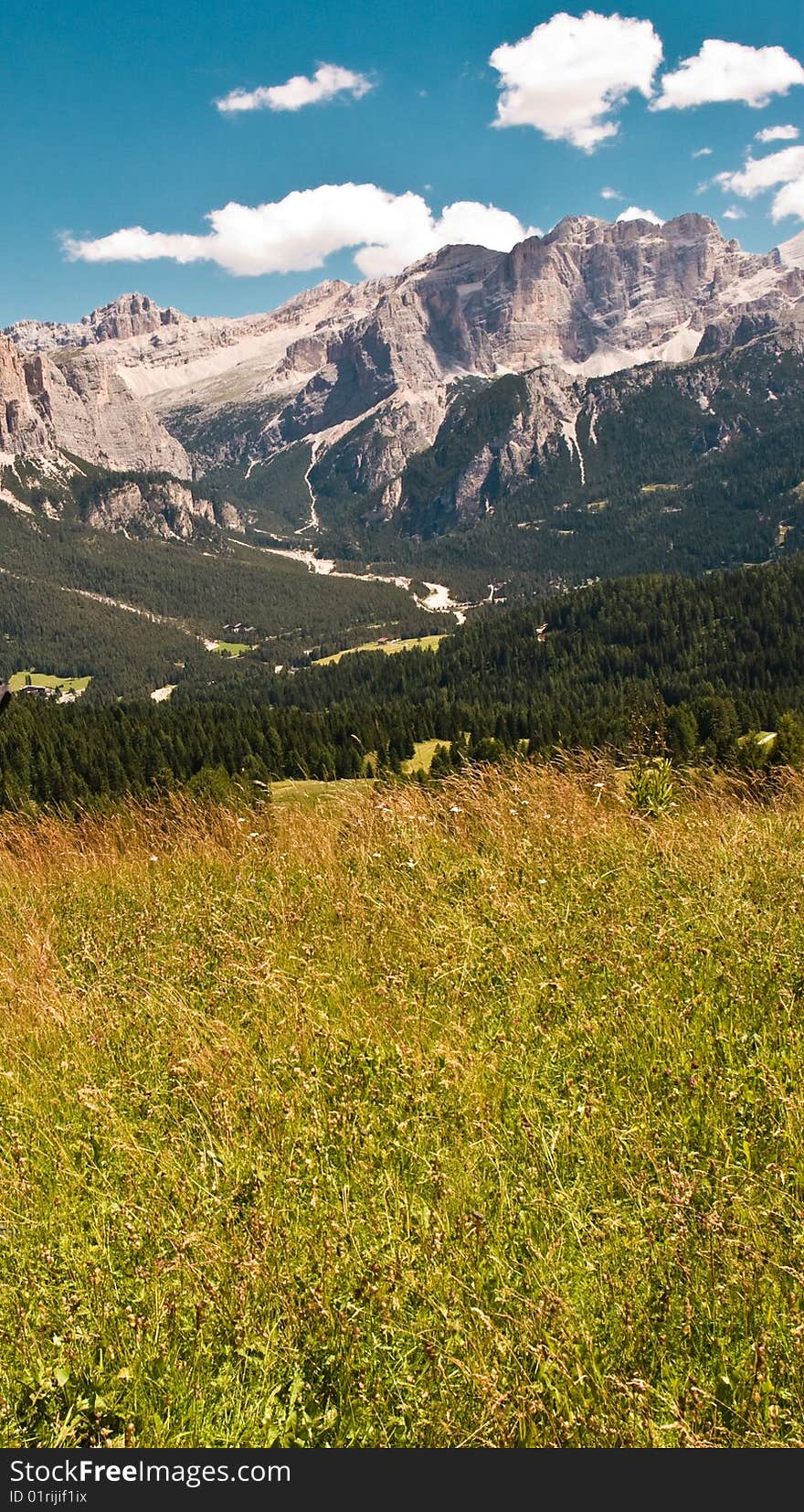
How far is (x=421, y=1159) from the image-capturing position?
4953 mm

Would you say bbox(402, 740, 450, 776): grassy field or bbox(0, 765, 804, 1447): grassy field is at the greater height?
bbox(0, 765, 804, 1447): grassy field

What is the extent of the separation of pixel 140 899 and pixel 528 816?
5151mm

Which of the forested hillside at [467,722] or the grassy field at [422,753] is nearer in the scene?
the forested hillside at [467,722]

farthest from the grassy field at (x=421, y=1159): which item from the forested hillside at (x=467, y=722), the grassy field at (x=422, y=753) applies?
the grassy field at (x=422, y=753)

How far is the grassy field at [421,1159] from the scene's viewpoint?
11.8 ft

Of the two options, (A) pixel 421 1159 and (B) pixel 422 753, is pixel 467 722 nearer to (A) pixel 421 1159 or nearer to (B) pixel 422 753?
(B) pixel 422 753

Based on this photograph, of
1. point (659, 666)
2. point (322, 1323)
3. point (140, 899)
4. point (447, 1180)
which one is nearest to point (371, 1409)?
point (322, 1323)

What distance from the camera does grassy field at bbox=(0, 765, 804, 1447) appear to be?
142 inches

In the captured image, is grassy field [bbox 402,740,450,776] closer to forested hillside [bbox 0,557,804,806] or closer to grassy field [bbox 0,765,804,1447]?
forested hillside [bbox 0,557,804,806]

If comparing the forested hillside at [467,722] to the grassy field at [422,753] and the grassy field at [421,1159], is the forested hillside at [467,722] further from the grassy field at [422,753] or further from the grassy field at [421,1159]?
the grassy field at [421,1159]

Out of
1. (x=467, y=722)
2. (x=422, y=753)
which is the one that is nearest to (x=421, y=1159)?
(x=422, y=753)

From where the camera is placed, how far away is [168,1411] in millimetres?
3576

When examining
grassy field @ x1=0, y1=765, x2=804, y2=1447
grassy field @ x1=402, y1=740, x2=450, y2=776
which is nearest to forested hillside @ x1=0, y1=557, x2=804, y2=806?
grassy field @ x1=402, y1=740, x2=450, y2=776

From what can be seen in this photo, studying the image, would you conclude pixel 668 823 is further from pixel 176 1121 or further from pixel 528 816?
pixel 176 1121
